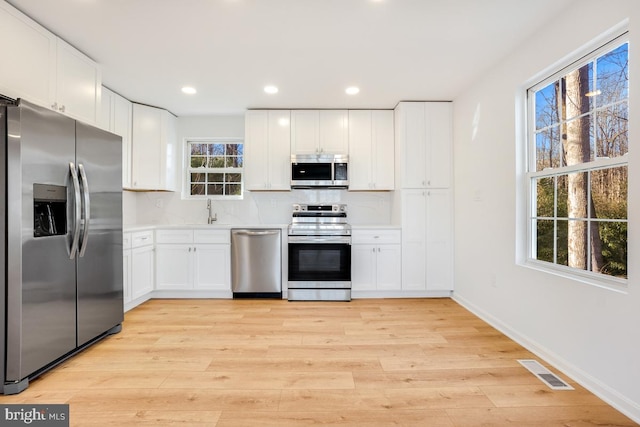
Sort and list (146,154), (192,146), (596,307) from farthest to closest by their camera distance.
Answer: (192,146) < (146,154) < (596,307)

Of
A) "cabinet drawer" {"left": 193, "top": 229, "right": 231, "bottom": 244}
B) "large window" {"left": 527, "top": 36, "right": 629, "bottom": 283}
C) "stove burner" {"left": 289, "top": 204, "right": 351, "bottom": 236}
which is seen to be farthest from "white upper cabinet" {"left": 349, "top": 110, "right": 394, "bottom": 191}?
"large window" {"left": 527, "top": 36, "right": 629, "bottom": 283}

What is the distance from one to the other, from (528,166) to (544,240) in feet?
1.98

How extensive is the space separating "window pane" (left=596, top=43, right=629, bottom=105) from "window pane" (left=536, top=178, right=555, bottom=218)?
656 millimetres

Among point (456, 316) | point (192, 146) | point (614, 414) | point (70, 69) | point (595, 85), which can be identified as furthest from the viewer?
point (192, 146)

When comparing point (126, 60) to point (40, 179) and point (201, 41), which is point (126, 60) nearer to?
point (201, 41)

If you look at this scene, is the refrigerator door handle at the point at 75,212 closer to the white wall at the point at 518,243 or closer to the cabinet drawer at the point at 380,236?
the cabinet drawer at the point at 380,236

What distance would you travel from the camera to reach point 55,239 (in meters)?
2.20

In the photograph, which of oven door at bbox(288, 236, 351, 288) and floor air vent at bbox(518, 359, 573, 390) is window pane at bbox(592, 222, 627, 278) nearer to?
floor air vent at bbox(518, 359, 573, 390)

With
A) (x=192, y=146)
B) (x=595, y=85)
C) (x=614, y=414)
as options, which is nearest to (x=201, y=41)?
(x=192, y=146)

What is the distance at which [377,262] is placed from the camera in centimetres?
411

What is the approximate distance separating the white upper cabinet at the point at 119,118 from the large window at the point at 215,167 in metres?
0.87

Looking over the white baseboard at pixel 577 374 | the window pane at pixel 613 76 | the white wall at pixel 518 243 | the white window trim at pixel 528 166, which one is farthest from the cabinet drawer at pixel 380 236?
the window pane at pixel 613 76

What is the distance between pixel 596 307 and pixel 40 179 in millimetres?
3394

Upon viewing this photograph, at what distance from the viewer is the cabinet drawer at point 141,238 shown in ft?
11.9
